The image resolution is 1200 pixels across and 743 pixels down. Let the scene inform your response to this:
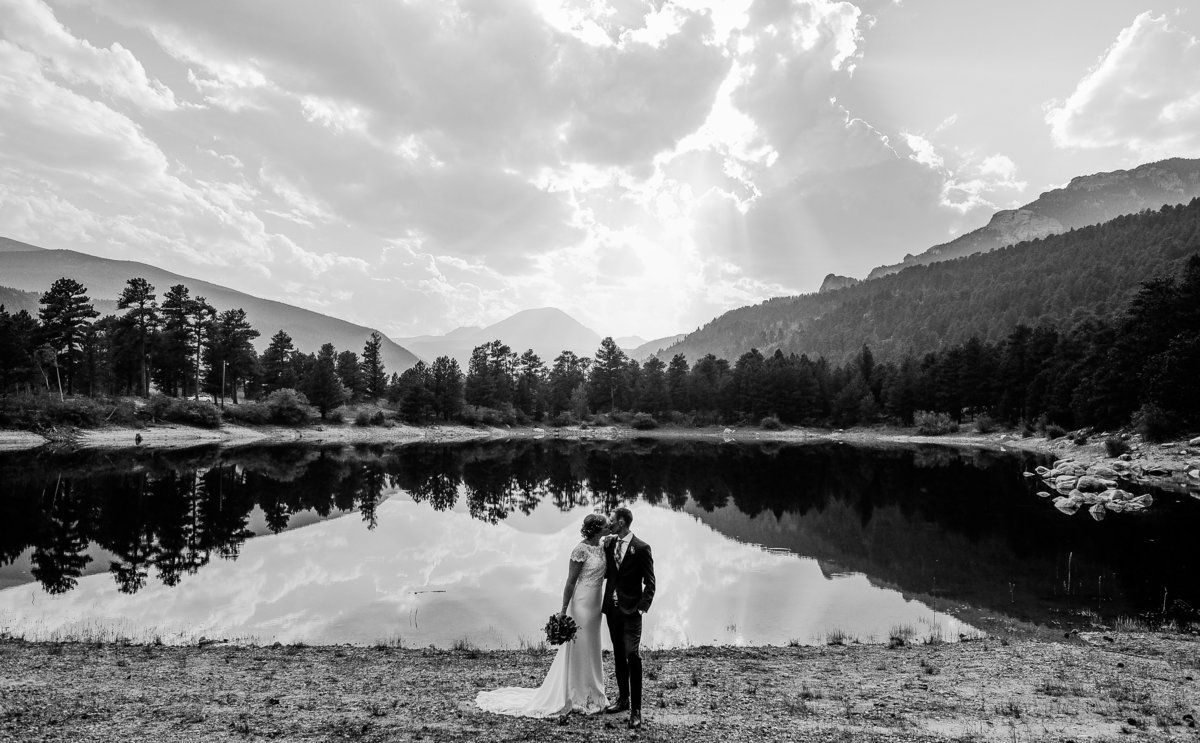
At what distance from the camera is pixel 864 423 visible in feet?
379

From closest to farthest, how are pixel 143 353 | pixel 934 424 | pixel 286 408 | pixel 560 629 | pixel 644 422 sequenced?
pixel 560 629, pixel 143 353, pixel 286 408, pixel 934 424, pixel 644 422

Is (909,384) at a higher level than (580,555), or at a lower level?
higher

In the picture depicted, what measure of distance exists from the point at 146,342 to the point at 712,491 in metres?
83.8

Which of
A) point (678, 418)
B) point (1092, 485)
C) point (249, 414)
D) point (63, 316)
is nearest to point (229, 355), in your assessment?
point (249, 414)

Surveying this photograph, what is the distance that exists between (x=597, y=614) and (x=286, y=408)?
307 feet

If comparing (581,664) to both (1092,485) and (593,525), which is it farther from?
(1092,485)

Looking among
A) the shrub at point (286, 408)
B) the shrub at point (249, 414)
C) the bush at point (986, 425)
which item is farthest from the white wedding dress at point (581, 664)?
the bush at point (986, 425)

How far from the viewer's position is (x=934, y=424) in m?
101

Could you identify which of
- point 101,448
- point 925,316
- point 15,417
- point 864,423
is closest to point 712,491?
A: point 101,448

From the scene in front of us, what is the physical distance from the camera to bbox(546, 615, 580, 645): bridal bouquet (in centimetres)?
852

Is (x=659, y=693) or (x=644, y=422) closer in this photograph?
→ (x=659, y=693)

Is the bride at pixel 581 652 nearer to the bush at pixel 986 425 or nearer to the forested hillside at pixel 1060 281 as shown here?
the bush at pixel 986 425

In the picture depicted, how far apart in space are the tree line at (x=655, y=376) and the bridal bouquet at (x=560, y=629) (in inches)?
2308

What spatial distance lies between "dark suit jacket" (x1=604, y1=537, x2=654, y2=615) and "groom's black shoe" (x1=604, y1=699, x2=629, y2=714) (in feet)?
4.18
